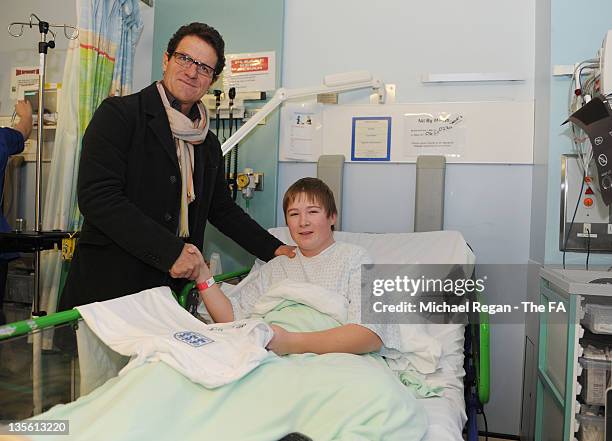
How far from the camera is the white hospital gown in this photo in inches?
66.1

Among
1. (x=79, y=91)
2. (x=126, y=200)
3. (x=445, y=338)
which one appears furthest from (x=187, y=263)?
(x=79, y=91)

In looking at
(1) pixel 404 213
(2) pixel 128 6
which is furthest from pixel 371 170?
(2) pixel 128 6

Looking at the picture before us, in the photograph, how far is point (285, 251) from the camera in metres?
2.05

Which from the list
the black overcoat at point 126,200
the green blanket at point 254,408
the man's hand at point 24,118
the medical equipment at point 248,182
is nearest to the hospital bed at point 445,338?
the green blanket at point 254,408

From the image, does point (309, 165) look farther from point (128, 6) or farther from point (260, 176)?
point (128, 6)

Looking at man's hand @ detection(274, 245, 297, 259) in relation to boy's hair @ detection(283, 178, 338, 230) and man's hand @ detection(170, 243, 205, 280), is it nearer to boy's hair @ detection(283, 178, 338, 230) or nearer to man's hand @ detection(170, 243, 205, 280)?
boy's hair @ detection(283, 178, 338, 230)

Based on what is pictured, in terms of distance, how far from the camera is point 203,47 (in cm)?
185

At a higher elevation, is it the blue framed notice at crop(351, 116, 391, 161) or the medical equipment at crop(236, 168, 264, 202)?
the blue framed notice at crop(351, 116, 391, 161)

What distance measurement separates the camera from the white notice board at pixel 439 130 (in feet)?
8.33

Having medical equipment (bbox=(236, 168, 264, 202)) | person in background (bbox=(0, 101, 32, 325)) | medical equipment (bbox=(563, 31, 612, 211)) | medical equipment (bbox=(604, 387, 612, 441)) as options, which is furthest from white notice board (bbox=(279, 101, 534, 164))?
person in background (bbox=(0, 101, 32, 325))

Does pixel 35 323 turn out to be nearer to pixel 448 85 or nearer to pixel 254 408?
pixel 254 408

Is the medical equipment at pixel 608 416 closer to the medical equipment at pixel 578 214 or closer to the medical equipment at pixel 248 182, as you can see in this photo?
the medical equipment at pixel 578 214

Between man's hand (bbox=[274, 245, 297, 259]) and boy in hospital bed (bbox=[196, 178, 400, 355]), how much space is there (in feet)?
0.08

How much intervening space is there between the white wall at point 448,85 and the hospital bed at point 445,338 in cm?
41
